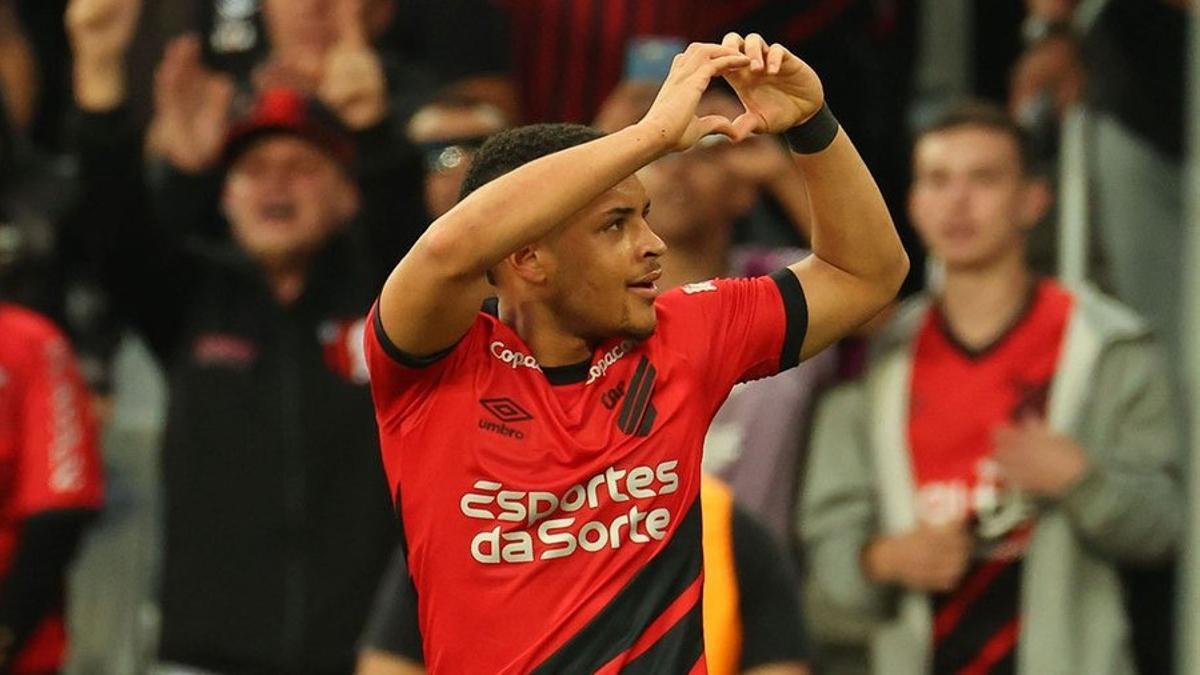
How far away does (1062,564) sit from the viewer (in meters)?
5.59

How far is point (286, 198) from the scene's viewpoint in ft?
21.4

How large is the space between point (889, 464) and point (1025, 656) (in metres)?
0.58

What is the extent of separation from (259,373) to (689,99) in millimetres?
3025

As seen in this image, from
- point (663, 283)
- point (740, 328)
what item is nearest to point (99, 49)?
point (663, 283)

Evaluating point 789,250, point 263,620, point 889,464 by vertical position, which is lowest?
point 263,620

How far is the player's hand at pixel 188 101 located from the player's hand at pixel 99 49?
0.43 meters

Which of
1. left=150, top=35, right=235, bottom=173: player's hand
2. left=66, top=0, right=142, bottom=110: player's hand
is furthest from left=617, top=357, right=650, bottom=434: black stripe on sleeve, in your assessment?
left=150, top=35, right=235, bottom=173: player's hand

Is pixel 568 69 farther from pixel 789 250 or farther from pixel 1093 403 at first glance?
pixel 1093 403

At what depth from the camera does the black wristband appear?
3.79m

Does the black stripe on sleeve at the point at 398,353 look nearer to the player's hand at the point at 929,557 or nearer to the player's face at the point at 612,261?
the player's face at the point at 612,261

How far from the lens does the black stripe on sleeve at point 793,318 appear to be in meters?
3.87

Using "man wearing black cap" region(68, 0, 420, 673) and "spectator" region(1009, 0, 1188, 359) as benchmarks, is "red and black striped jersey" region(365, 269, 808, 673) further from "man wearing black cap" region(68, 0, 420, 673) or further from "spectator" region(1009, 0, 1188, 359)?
"spectator" region(1009, 0, 1188, 359)

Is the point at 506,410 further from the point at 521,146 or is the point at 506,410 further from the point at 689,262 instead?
the point at 689,262

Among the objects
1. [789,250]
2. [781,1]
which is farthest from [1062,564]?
[781,1]
